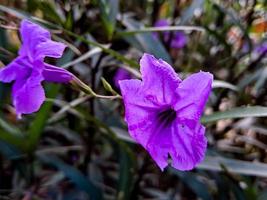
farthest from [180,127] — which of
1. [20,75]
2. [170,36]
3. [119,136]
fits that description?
[170,36]

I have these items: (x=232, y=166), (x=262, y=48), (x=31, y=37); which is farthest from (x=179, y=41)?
(x=31, y=37)

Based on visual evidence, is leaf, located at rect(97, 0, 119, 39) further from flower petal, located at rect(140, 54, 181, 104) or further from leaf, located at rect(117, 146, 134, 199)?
flower petal, located at rect(140, 54, 181, 104)

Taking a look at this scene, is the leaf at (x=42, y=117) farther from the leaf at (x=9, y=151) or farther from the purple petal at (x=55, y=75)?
the purple petal at (x=55, y=75)

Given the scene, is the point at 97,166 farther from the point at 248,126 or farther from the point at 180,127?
the point at 180,127

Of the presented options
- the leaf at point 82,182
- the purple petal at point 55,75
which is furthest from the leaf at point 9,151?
the purple petal at point 55,75

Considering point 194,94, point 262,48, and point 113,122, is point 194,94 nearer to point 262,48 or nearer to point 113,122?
point 113,122

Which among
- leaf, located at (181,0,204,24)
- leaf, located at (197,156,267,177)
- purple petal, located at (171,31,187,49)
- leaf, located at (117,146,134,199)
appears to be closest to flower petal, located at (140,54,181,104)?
leaf, located at (197,156,267,177)
